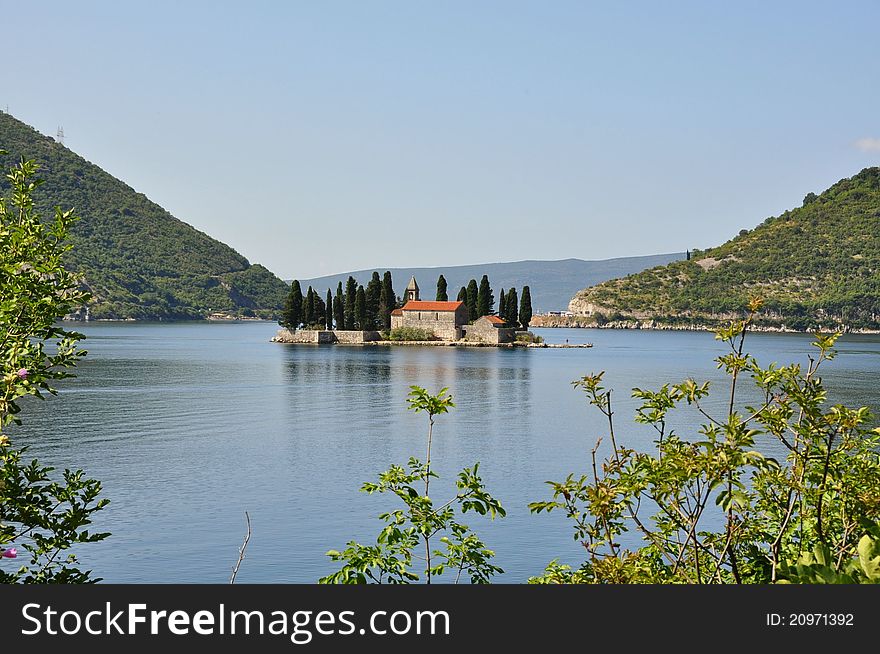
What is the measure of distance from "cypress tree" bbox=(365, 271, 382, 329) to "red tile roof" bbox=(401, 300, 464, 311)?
291cm

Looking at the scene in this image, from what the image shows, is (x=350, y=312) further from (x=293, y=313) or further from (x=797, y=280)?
(x=797, y=280)

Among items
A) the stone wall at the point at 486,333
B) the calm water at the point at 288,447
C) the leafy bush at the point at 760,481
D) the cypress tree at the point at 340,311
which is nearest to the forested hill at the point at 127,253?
the cypress tree at the point at 340,311

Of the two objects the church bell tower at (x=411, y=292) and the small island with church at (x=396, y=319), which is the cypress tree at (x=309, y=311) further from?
the church bell tower at (x=411, y=292)

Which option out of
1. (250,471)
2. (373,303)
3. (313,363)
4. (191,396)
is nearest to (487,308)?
(373,303)

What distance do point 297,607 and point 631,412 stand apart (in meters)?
34.0

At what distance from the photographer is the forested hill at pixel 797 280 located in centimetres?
16088

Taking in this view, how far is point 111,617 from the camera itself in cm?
320

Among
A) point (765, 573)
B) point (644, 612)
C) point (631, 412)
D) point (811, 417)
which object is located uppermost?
point (811, 417)

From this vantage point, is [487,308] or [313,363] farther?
[487,308]

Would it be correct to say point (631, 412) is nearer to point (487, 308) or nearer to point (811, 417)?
point (811, 417)

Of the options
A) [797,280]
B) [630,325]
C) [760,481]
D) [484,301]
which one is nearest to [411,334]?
[484,301]

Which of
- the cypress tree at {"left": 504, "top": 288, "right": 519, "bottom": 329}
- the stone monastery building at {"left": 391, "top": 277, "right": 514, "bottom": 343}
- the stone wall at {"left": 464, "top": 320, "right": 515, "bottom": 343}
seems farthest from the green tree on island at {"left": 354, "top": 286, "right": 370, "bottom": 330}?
the cypress tree at {"left": 504, "top": 288, "right": 519, "bottom": 329}

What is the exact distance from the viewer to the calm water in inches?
583

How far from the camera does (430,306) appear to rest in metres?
88.9
